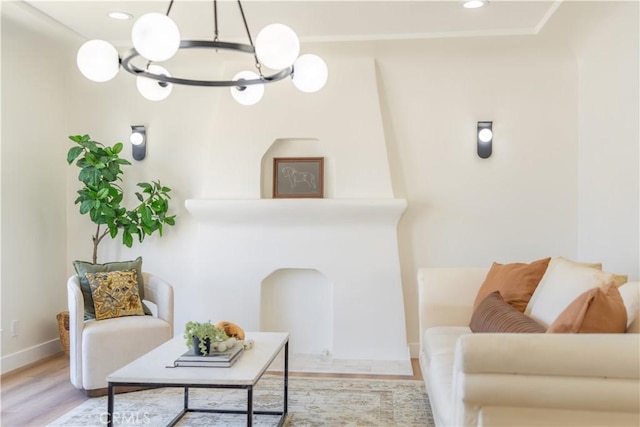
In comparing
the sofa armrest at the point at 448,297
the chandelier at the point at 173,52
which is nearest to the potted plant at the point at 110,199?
the chandelier at the point at 173,52

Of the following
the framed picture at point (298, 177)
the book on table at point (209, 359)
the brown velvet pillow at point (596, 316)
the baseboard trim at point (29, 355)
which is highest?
the framed picture at point (298, 177)

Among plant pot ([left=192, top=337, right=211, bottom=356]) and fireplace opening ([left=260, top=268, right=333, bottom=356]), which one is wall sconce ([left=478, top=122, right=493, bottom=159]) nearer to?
fireplace opening ([left=260, top=268, right=333, bottom=356])

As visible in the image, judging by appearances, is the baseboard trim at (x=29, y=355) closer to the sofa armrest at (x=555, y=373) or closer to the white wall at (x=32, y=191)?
the white wall at (x=32, y=191)

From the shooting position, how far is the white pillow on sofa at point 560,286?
2.44 metres

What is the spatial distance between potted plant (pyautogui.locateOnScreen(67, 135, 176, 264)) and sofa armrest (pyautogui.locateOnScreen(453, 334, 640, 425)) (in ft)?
11.1

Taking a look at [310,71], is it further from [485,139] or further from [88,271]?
[485,139]

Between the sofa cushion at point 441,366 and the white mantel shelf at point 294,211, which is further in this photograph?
the white mantel shelf at point 294,211

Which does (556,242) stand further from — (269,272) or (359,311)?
(269,272)

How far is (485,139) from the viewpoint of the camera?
467 cm

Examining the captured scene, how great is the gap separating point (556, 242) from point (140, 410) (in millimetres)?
3327

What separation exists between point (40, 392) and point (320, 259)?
86.5 inches

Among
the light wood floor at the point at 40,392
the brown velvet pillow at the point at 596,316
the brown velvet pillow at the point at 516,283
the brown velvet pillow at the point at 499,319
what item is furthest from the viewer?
the light wood floor at the point at 40,392

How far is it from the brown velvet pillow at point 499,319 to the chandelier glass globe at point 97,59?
2.07m

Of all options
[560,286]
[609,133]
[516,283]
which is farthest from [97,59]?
[609,133]
